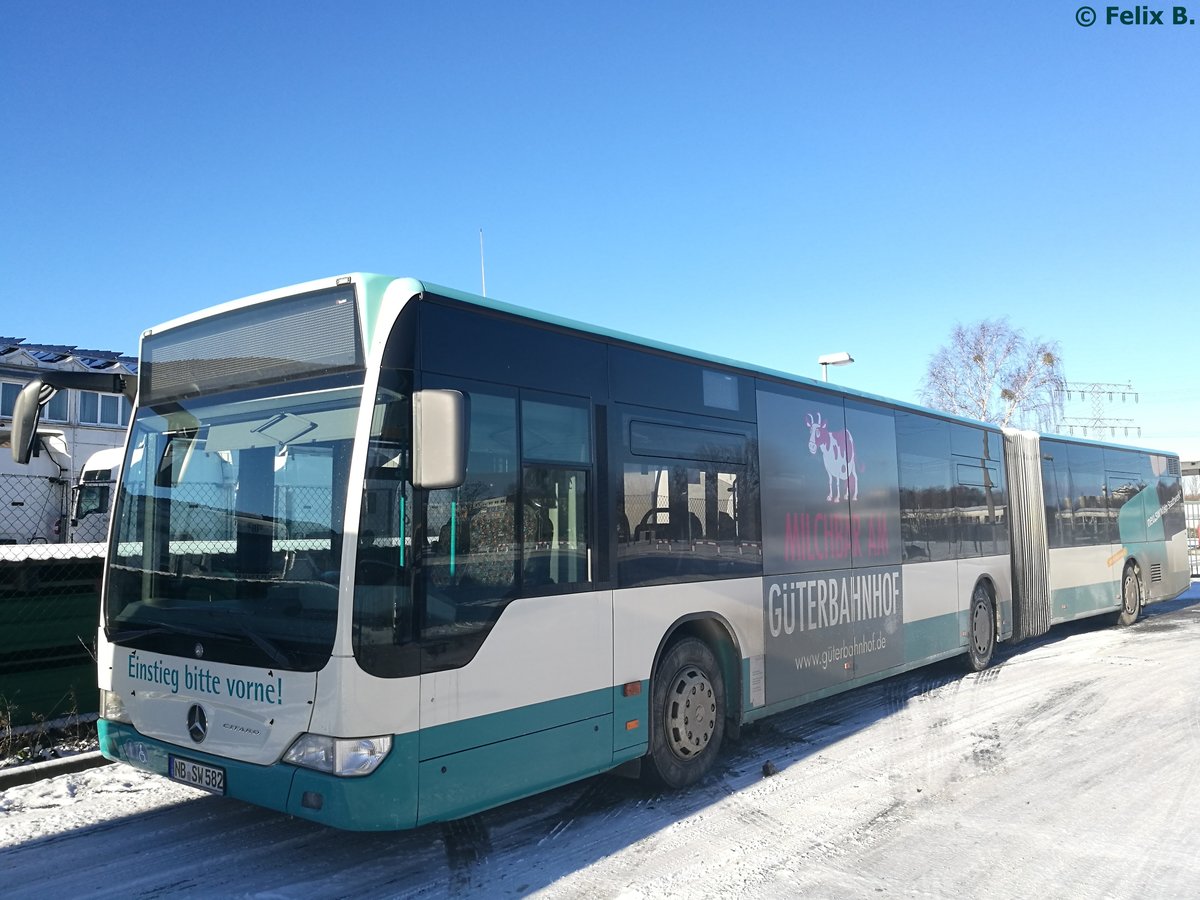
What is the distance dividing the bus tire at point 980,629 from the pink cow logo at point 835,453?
3496 mm

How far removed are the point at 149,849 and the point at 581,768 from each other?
8.02 ft

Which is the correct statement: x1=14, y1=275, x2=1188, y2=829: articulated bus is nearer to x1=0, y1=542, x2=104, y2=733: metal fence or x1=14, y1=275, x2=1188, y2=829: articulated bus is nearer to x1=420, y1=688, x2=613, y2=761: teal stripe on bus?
x1=420, y1=688, x2=613, y2=761: teal stripe on bus

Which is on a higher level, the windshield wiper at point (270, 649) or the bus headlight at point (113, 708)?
the windshield wiper at point (270, 649)

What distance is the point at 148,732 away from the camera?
16.2 ft

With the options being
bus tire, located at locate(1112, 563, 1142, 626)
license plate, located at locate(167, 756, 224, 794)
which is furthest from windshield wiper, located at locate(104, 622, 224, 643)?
bus tire, located at locate(1112, 563, 1142, 626)

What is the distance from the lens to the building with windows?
13.4 meters

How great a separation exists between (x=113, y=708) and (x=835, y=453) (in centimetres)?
602

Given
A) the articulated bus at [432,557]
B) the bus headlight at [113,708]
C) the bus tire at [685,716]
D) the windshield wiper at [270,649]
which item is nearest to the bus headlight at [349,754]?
the articulated bus at [432,557]

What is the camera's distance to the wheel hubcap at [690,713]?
19.6ft

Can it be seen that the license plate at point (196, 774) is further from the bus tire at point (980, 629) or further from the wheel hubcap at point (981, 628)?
the wheel hubcap at point (981, 628)

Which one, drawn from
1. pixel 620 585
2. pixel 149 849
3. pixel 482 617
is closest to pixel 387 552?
pixel 482 617

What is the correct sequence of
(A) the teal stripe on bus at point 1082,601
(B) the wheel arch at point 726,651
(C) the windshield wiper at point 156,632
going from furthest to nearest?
(A) the teal stripe on bus at point 1082,601
(B) the wheel arch at point 726,651
(C) the windshield wiper at point 156,632

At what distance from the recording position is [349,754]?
4.11 meters

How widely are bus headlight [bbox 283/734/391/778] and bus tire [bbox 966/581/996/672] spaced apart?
845 centimetres
